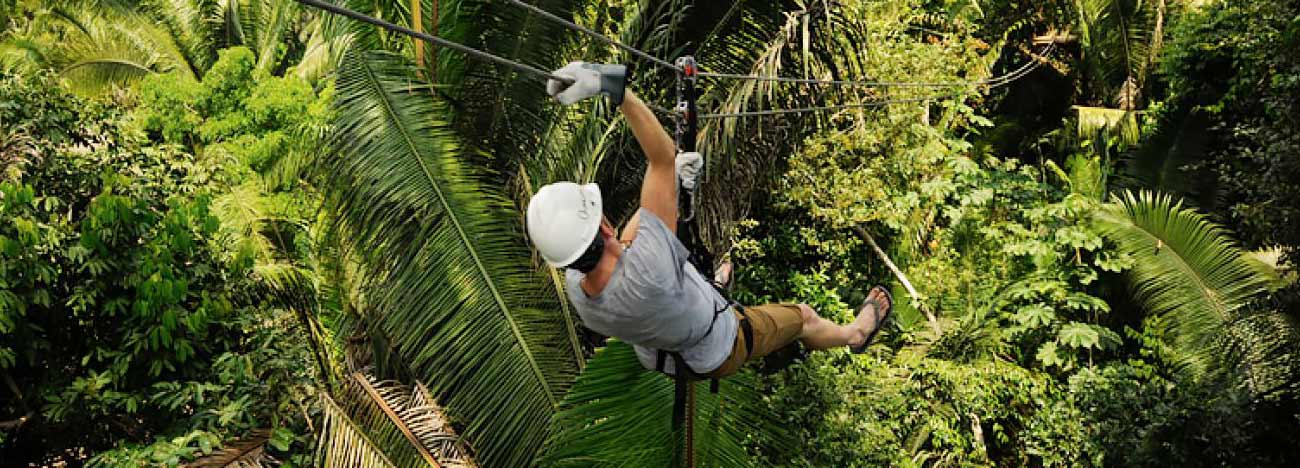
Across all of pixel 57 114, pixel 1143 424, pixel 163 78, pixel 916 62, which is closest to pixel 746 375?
pixel 1143 424

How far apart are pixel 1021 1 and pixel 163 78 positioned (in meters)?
8.59

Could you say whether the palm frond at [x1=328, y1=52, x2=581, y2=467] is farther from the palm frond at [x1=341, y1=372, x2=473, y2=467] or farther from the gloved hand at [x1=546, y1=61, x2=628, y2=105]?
the gloved hand at [x1=546, y1=61, x2=628, y2=105]

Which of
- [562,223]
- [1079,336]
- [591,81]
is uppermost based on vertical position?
[591,81]

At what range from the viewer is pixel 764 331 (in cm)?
387

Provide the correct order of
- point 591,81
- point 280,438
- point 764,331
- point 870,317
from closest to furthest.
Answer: point 591,81
point 764,331
point 870,317
point 280,438

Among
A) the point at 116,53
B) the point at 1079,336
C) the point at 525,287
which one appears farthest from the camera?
the point at 116,53

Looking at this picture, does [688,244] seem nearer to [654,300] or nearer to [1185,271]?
[654,300]

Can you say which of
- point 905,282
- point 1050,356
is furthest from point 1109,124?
point 1050,356

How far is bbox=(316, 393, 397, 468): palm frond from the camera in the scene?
518cm

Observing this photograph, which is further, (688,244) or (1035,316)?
(1035,316)

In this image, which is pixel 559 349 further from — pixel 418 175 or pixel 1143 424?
pixel 1143 424

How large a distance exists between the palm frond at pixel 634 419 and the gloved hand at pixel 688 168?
104 centimetres

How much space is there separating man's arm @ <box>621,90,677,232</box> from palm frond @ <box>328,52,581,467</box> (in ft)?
6.95

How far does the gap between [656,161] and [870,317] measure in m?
1.79
